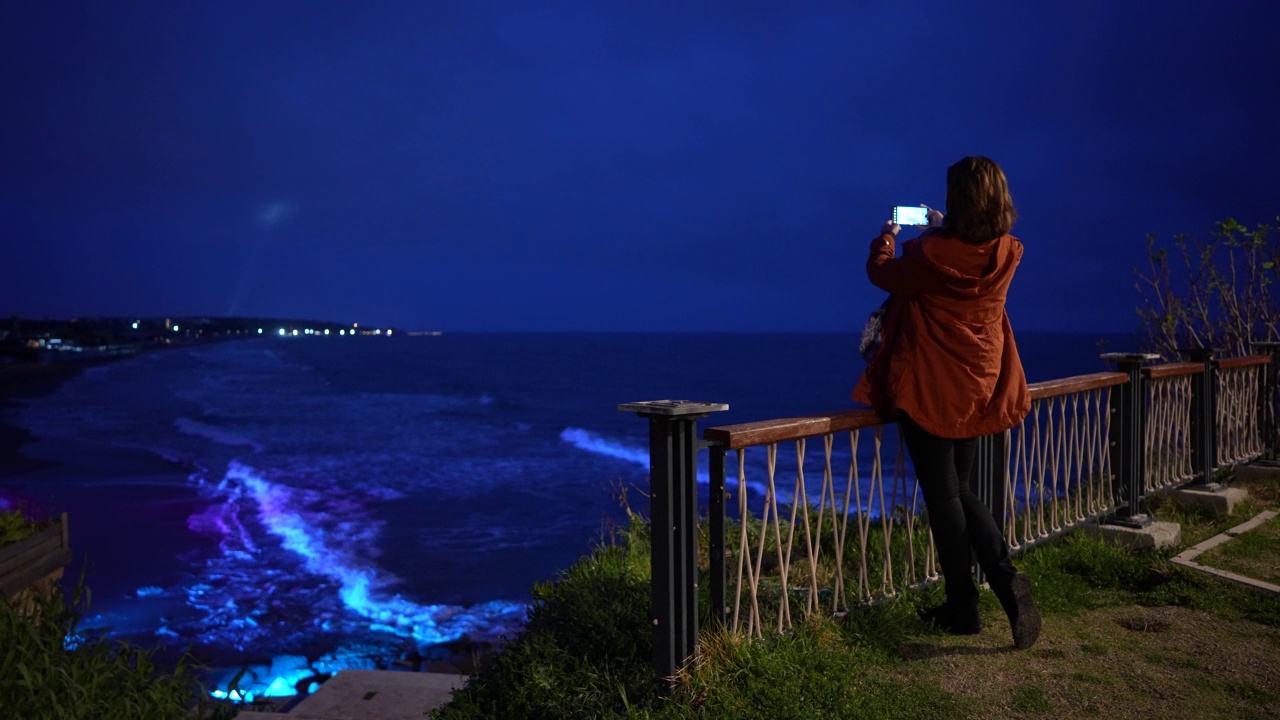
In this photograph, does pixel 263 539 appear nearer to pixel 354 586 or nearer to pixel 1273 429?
pixel 354 586

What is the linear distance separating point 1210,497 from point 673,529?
184 inches

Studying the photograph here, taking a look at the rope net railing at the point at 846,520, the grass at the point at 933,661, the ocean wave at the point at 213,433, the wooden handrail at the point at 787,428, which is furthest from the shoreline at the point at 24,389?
the wooden handrail at the point at 787,428

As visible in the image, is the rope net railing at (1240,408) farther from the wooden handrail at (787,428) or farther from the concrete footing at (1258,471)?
the wooden handrail at (787,428)

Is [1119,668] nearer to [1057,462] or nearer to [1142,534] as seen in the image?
[1057,462]

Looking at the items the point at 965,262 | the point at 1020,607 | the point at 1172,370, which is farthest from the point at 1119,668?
the point at 1172,370

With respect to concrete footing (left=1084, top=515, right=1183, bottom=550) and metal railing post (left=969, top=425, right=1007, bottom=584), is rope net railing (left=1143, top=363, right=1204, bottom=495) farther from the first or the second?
metal railing post (left=969, top=425, right=1007, bottom=584)

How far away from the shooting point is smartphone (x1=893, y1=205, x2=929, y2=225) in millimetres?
3240

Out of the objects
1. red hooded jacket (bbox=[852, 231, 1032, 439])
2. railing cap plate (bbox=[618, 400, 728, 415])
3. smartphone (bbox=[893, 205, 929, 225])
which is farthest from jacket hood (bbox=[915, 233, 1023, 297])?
railing cap plate (bbox=[618, 400, 728, 415])

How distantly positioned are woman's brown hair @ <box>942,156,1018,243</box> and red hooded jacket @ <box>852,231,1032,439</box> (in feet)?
0.21

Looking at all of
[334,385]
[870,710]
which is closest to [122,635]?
[870,710]

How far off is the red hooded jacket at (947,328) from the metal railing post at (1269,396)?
540 cm

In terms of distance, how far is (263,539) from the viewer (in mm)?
15445

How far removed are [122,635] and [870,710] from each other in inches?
412

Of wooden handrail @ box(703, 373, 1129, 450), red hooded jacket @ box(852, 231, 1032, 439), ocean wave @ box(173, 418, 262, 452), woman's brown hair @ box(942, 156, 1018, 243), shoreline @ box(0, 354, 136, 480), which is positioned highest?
woman's brown hair @ box(942, 156, 1018, 243)
